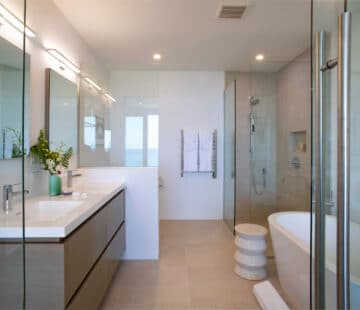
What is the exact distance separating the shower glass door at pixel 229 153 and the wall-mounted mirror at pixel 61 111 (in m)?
2.35

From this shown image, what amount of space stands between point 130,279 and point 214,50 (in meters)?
2.97

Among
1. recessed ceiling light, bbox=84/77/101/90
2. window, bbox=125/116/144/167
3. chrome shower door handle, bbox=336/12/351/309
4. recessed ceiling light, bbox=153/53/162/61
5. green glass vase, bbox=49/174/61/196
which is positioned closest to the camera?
chrome shower door handle, bbox=336/12/351/309

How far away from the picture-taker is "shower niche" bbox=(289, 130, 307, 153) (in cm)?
327

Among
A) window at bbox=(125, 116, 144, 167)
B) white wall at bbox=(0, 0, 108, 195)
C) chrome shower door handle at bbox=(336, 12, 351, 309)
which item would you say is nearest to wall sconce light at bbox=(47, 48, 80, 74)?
white wall at bbox=(0, 0, 108, 195)

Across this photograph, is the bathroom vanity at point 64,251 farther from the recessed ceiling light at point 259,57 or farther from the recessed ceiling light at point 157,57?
the recessed ceiling light at point 259,57

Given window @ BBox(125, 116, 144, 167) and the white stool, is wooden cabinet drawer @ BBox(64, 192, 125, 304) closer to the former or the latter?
the white stool

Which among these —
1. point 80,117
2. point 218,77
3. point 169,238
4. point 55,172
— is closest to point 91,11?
point 80,117

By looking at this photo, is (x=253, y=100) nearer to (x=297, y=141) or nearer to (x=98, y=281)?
(x=297, y=141)

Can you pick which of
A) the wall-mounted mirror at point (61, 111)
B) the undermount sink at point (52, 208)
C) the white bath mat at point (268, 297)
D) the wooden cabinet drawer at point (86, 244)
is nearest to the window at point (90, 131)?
the wall-mounted mirror at point (61, 111)

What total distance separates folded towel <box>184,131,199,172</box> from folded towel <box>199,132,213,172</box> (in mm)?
87

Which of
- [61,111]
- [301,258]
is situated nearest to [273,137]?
[301,258]

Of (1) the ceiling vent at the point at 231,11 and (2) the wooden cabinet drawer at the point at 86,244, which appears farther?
(1) the ceiling vent at the point at 231,11

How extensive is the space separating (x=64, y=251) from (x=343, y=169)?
1.28 metres

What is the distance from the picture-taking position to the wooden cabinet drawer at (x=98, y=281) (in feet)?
4.79
